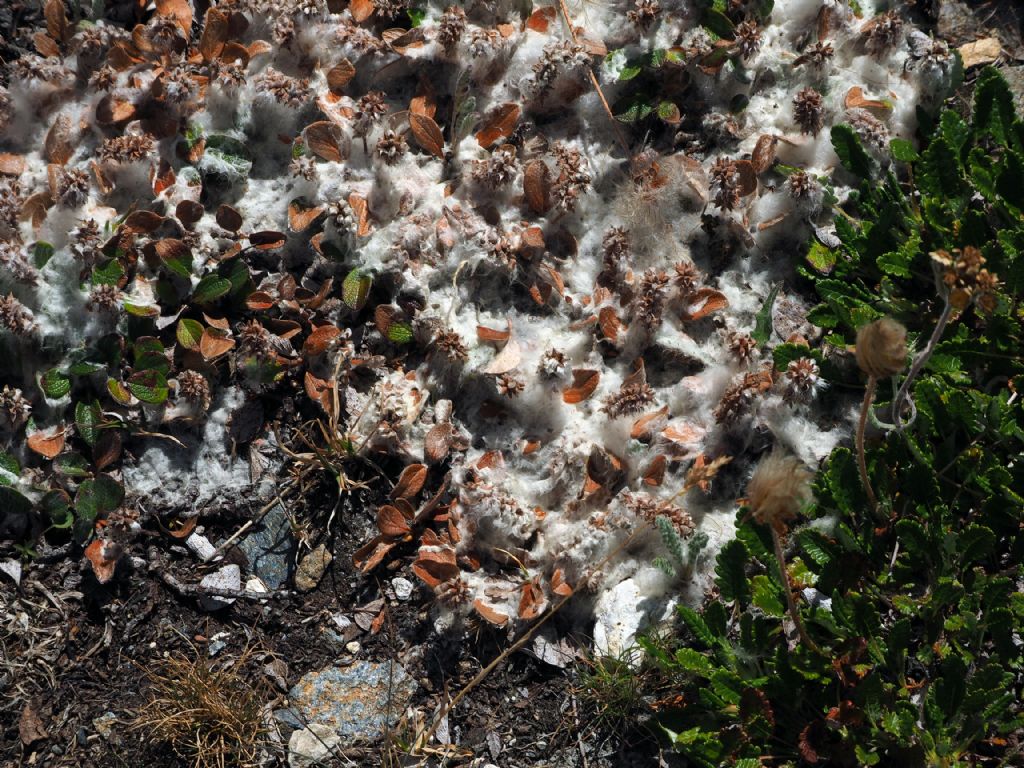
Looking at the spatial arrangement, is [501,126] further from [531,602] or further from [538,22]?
[531,602]

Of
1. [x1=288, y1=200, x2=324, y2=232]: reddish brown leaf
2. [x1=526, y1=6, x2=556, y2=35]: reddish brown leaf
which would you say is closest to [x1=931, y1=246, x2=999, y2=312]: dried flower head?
[x1=526, y1=6, x2=556, y2=35]: reddish brown leaf

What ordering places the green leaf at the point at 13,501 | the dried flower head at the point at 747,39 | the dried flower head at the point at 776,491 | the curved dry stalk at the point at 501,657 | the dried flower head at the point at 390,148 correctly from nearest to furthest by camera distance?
the dried flower head at the point at 776,491 < the curved dry stalk at the point at 501,657 < the green leaf at the point at 13,501 < the dried flower head at the point at 390,148 < the dried flower head at the point at 747,39

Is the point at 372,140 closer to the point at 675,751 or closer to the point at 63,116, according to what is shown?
the point at 63,116

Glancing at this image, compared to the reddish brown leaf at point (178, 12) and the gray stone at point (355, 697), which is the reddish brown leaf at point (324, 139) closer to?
the reddish brown leaf at point (178, 12)

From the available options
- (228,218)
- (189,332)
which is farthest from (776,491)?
(228,218)

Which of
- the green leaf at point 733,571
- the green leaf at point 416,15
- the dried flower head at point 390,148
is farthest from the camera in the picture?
the green leaf at point 416,15

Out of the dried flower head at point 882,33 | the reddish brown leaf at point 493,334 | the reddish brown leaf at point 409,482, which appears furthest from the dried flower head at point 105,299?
the dried flower head at point 882,33
